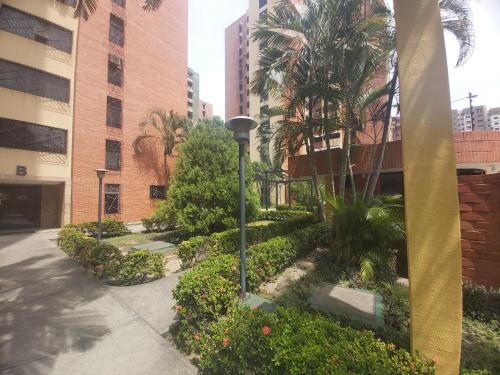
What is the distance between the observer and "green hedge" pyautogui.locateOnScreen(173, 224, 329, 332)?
372cm

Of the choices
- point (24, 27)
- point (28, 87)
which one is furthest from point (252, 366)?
point (24, 27)

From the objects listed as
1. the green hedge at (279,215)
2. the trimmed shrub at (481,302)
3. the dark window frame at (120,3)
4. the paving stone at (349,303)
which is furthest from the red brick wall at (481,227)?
the dark window frame at (120,3)

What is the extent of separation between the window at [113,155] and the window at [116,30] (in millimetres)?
7943

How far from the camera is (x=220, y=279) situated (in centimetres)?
404

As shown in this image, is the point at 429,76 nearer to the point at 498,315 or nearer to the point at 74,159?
the point at 498,315

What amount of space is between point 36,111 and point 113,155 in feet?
15.6

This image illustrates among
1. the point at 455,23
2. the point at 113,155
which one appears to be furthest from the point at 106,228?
the point at 455,23

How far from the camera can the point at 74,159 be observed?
15008 mm

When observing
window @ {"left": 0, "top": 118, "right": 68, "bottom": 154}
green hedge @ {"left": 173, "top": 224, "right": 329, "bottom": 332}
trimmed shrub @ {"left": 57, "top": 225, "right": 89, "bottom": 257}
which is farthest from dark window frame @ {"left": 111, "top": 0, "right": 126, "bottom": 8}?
green hedge @ {"left": 173, "top": 224, "right": 329, "bottom": 332}

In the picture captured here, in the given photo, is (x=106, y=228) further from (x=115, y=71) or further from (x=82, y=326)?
(x=115, y=71)

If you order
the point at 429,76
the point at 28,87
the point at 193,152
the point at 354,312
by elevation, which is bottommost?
the point at 354,312

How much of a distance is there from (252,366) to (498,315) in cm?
413

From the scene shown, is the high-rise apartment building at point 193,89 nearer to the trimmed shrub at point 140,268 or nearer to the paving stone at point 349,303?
the trimmed shrub at point 140,268

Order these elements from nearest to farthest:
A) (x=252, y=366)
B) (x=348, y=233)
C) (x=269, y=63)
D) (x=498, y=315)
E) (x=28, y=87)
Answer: (x=252, y=366) → (x=498, y=315) → (x=348, y=233) → (x=269, y=63) → (x=28, y=87)
